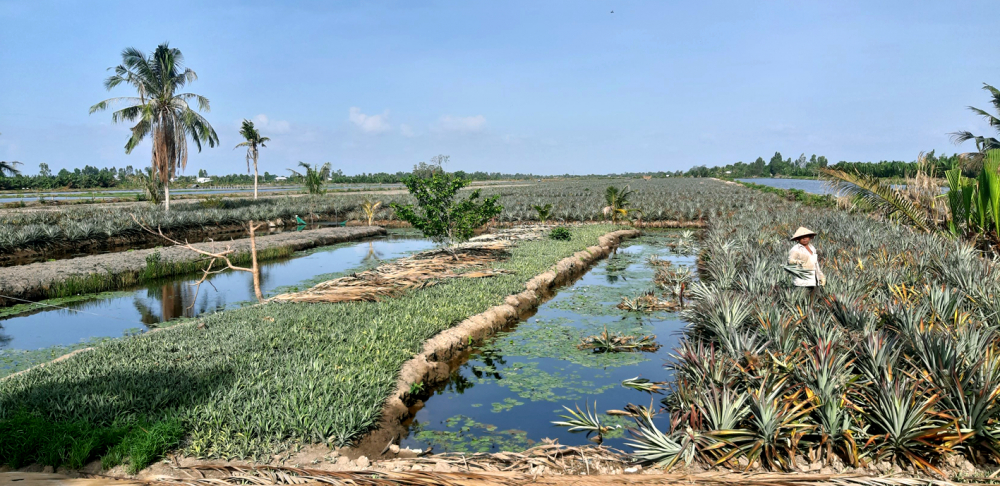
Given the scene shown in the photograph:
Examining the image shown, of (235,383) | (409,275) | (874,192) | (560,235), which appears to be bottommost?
(235,383)

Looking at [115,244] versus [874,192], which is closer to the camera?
[874,192]

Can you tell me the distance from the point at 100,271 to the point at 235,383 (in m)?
10.9

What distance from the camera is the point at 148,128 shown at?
30172 mm

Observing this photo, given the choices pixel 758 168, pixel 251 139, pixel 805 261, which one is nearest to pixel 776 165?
pixel 758 168

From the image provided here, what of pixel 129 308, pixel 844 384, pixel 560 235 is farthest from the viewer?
pixel 560 235

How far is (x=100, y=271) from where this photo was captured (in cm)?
1377

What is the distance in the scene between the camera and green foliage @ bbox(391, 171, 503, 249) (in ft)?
49.4

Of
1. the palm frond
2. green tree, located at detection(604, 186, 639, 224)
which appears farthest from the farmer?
green tree, located at detection(604, 186, 639, 224)

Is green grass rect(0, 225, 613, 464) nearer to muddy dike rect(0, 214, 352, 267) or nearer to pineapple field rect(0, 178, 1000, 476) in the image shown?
pineapple field rect(0, 178, 1000, 476)

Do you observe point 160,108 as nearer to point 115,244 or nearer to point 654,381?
point 115,244

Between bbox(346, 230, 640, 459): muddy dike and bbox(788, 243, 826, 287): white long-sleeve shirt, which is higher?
bbox(788, 243, 826, 287): white long-sleeve shirt

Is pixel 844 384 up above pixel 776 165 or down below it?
below

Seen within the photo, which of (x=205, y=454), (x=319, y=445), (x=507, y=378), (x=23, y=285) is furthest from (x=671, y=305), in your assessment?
(x=23, y=285)

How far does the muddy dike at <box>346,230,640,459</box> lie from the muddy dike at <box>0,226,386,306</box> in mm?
8388
